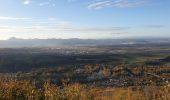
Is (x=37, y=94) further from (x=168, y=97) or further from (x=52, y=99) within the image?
(x=168, y=97)

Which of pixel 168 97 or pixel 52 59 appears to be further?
pixel 52 59

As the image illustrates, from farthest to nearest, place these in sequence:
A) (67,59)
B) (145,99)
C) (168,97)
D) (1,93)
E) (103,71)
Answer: (67,59) < (103,71) < (145,99) < (168,97) < (1,93)

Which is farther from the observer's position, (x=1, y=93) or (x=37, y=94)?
(x=37, y=94)

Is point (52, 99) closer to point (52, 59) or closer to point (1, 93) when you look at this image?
point (1, 93)

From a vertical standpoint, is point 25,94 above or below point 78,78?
above

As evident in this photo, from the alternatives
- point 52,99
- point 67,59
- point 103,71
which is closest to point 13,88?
point 52,99

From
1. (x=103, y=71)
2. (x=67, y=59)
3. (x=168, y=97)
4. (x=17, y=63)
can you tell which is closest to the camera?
(x=168, y=97)

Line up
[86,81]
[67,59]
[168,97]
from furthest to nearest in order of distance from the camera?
[67,59], [86,81], [168,97]

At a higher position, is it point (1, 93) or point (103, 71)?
point (1, 93)

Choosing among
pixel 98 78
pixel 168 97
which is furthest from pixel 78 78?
pixel 168 97
